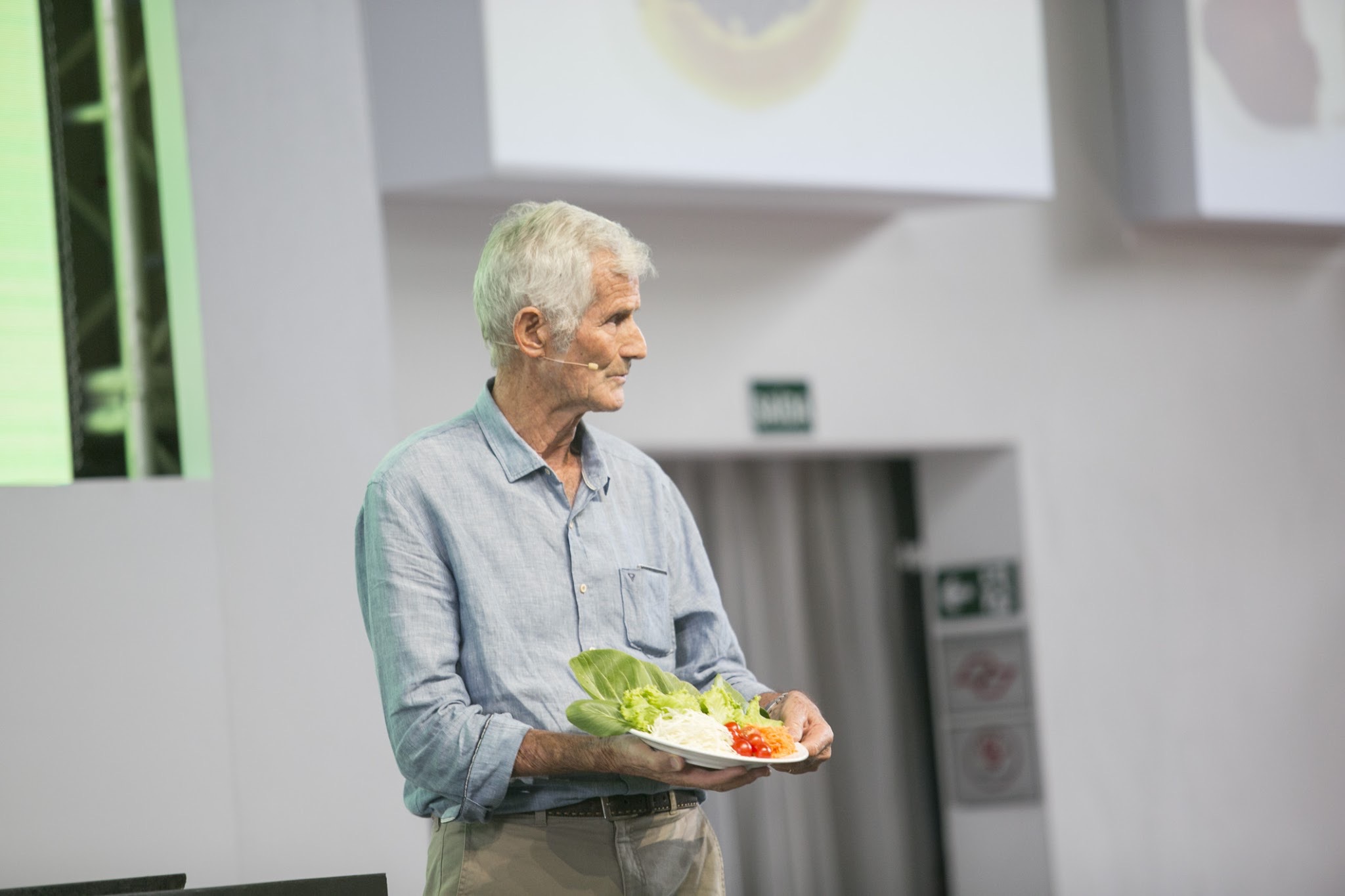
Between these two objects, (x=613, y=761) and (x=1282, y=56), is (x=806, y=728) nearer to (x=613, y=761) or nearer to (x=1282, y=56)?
Result: (x=613, y=761)

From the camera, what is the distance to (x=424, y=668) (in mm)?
1832

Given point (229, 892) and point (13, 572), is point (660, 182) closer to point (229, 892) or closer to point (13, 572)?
point (13, 572)

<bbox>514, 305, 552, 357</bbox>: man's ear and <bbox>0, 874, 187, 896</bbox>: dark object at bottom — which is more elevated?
<bbox>514, 305, 552, 357</bbox>: man's ear

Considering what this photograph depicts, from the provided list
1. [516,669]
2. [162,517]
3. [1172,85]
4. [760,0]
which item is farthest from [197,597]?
[1172,85]

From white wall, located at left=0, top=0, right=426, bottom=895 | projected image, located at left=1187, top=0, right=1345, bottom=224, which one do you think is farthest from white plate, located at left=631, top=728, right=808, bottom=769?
projected image, located at left=1187, top=0, right=1345, bottom=224

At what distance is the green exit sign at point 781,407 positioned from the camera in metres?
5.33

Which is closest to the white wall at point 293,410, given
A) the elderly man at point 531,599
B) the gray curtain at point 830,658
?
the elderly man at point 531,599

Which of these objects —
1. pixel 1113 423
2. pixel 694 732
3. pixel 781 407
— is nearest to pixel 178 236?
pixel 694 732

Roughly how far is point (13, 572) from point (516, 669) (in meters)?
1.62

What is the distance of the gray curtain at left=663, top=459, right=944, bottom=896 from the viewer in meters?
5.66

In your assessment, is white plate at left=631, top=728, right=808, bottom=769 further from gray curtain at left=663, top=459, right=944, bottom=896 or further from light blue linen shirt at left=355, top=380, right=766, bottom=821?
gray curtain at left=663, top=459, right=944, bottom=896

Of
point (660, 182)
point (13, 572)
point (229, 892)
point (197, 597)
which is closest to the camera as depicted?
point (229, 892)

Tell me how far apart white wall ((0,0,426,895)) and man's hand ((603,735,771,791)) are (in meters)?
1.75

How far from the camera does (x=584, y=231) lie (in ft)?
6.51
